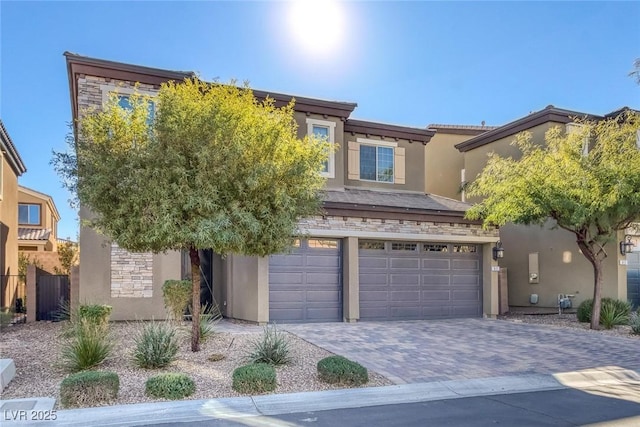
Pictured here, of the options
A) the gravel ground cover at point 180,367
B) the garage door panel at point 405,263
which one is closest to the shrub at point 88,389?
the gravel ground cover at point 180,367

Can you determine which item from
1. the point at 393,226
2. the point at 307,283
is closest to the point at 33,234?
the point at 307,283

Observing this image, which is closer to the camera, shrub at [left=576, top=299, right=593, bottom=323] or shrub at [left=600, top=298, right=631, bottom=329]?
shrub at [left=600, top=298, right=631, bottom=329]

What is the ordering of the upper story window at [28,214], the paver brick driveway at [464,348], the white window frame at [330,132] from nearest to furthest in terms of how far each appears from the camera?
the paver brick driveway at [464,348], the white window frame at [330,132], the upper story window at [28,214]

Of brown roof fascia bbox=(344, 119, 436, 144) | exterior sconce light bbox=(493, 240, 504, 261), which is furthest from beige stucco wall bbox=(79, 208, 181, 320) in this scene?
exterior sconce light bbox=(493, 240, 504, 261)

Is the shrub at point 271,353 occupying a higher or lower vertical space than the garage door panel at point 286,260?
lower

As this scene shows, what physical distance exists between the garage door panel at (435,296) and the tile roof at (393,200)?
2679mm

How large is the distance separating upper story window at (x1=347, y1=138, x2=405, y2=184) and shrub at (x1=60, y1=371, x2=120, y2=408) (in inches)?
489

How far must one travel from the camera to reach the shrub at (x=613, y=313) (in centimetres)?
1402

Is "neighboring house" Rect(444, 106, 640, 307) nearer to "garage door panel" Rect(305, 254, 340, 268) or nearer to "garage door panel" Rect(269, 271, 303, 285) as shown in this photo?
"garage door panel" Rect(305, 254, 340, 268)

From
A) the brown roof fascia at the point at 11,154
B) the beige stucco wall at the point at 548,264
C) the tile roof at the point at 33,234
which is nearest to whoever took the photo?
the beige stucco wall at the point at 548,264

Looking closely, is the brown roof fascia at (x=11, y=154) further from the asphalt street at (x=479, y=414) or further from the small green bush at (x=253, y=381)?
the asphalt street at (x=479, y=414)

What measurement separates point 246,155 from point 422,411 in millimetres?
Result: 4901

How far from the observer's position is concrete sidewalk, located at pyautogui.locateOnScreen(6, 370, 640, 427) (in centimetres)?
604

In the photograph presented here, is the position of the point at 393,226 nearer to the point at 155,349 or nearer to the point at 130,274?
the point at 130,274
